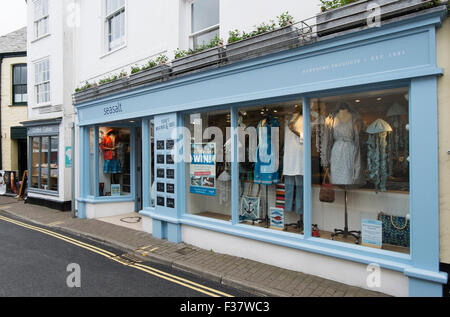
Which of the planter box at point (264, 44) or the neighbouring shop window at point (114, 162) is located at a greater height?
the planter box at point (264, 44)

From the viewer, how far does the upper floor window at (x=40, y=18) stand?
12.3m

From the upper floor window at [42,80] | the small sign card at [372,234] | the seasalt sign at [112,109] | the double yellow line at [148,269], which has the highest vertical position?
the upper floor window at [42,80]

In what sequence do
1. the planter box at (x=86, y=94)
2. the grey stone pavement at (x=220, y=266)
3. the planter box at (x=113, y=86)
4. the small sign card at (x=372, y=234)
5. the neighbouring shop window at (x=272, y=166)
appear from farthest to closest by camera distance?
1. the planter box at (x=86, y=94)
2. the planter box at (x=113, y=86)
3. the neighbouring shop window at (x=272, y=166)
4. the small sign card at (x=372, y=234)
5. the grey stone pavement at (x=220, y=266)

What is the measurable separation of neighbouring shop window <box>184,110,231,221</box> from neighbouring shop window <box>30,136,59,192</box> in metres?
7.62

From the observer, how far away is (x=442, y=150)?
12.5 feet

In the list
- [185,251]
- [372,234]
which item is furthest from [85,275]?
[372,234]

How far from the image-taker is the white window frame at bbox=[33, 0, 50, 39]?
1220cm

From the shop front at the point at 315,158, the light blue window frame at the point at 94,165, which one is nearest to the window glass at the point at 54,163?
the light blue window frame at the point at 94,165

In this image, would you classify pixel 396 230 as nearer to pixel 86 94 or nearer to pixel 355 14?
pixel 355 14

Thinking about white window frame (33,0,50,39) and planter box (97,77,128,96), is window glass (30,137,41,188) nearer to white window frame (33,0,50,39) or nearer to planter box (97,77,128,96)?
white window frame (33,0,50,39)

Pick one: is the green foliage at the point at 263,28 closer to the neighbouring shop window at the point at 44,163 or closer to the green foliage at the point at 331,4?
the green foliage at the point at 331,4

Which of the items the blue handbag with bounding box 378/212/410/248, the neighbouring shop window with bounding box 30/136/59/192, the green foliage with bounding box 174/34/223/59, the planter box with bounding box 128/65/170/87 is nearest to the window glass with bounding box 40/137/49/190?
the neighbouring shop window with bounding box 30/136/59/192

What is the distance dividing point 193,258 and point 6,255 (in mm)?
3931

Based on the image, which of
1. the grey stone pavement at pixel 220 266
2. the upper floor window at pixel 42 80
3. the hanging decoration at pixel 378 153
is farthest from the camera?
Result: the upper floor window at pixel 42 80
